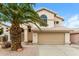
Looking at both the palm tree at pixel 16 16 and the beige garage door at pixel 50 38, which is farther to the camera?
the beige garage door at pixel 50 38

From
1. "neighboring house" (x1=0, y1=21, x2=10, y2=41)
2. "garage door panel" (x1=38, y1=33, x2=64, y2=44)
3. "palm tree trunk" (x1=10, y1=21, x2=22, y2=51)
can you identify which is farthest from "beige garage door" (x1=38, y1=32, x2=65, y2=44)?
"neighboring house" (x1=0, y1=21, x2=10, y2=41)

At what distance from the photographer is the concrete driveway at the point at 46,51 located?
10.4 metres

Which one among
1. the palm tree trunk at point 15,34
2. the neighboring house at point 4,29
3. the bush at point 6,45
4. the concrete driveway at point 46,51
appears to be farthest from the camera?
the palm tree trunk at point 15,34

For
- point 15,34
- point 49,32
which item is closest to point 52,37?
point 49,32

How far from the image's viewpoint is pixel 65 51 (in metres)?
11.0

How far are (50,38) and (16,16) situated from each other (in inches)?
102

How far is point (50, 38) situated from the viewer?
1209cm

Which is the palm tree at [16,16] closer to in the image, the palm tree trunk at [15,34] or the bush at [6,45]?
the palm tree trunk at [15,34]

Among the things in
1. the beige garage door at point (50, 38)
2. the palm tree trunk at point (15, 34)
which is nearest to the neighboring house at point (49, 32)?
the beige garage door at point (50, 38)

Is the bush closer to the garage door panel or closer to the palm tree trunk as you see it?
the palm tree trunk

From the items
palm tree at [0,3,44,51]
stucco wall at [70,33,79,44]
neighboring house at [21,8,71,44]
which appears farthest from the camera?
stucco wall at [70,33,79,44]

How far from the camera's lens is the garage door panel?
39.3 feet

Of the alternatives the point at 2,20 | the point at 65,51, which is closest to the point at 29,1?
the point at 2,20

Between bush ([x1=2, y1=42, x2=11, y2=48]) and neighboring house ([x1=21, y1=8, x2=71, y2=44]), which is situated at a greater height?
neighboring house ([x1=21, y1=8, x2=71, y2=44])
